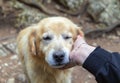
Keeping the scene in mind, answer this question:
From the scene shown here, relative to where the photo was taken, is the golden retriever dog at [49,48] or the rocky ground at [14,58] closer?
the golden retriever dog at [49,48]

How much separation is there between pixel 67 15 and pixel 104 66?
5.02 meters

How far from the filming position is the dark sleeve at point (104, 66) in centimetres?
204

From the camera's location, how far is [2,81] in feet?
16.5

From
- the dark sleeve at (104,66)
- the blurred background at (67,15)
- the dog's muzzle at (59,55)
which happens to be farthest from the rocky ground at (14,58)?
→ the dark sleeve at (104,66)

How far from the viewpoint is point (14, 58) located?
18.4ft

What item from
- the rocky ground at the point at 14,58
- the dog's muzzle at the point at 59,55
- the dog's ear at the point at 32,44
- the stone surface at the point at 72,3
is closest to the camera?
the dog's muzzle at the point at 59,55

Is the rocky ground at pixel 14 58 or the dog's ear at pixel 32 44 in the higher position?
the dog's ear at pixel 32 44

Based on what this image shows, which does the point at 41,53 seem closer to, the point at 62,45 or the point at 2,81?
the point at 62,45

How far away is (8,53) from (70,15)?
6.42ft

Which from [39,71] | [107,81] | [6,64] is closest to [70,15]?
[6,64]

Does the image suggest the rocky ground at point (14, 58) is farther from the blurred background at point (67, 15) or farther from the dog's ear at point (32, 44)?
the dog's ear at point (32, 44)

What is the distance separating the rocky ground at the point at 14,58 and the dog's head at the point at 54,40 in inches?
58.8

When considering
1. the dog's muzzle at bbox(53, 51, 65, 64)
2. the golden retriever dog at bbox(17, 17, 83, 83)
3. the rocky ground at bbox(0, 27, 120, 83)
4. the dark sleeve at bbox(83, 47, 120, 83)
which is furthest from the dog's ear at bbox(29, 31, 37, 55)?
the dark sleeve at bbox(83, 47, 120, 83)

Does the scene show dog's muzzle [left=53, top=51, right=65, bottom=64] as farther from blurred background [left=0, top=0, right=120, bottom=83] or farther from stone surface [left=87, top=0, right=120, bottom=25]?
stone surface [left=87, top=0, right=120, bottom=25]
